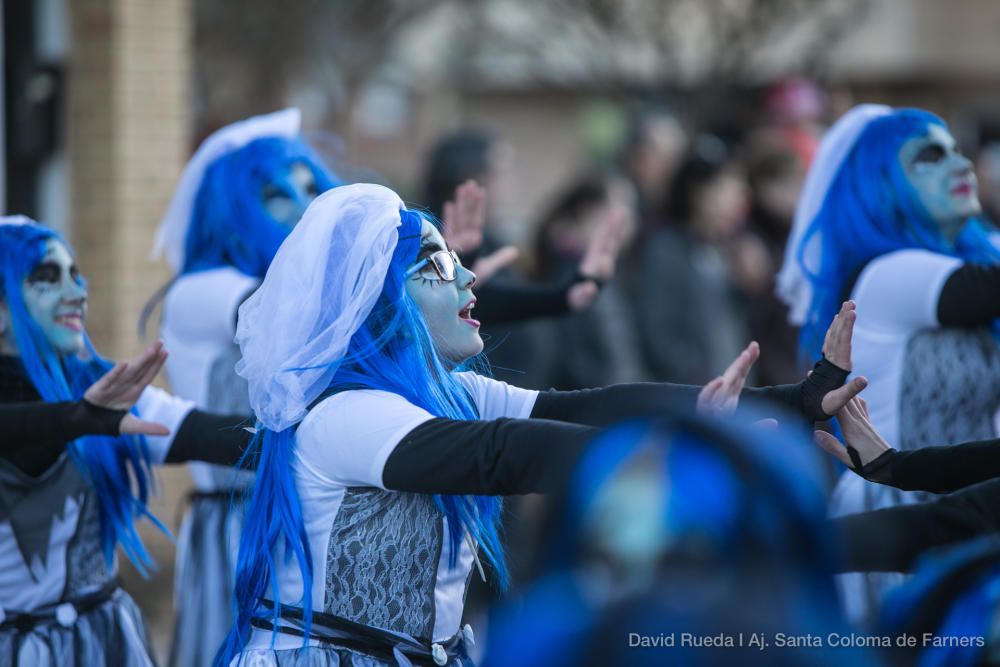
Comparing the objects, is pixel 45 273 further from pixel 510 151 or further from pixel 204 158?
pixel 510 151

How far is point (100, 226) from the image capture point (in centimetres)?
632

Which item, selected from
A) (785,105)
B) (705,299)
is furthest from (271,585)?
(785,105)

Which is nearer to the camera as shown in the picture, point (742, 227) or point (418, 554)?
point (418, 554)

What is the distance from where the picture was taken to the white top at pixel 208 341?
13.8 feet

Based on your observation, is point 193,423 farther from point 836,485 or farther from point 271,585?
point 836,485

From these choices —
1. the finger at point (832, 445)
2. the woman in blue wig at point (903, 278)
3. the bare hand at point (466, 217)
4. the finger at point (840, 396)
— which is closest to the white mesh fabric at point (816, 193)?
the woman in blue wig at point (903, 278)

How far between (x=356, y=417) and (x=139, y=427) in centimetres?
81

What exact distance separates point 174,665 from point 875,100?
21.1 m

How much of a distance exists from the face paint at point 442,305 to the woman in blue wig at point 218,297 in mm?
1517

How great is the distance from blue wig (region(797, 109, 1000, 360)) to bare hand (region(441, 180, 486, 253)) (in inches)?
41.1

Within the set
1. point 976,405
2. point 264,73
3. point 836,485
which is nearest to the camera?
point 976,405

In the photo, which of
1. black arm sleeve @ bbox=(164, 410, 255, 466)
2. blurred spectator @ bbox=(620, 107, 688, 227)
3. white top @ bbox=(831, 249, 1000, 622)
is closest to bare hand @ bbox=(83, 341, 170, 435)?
black arm sleeve @ bbox=(164, 410, 255, 466)

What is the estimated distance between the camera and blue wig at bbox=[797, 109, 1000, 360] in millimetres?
3949

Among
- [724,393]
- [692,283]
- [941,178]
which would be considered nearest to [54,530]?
[724,393]
